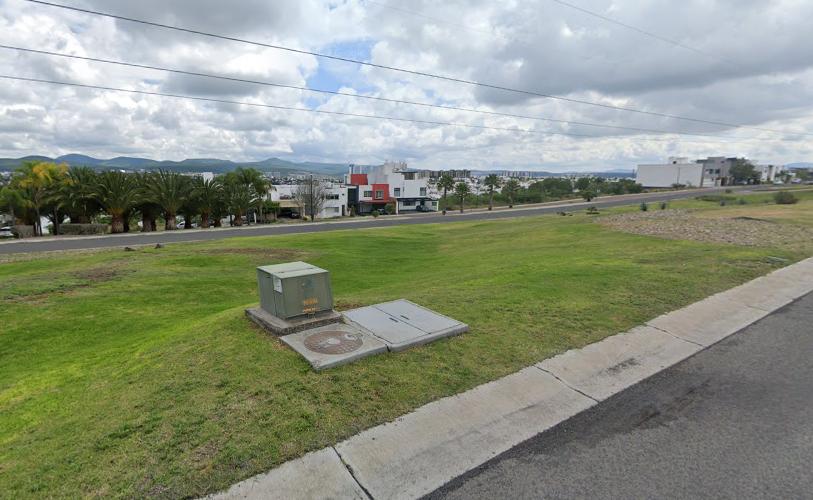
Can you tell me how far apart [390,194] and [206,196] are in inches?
1986

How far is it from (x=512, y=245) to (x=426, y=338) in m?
16.6

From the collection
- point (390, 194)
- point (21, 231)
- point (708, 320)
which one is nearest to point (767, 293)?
point (708, 320)

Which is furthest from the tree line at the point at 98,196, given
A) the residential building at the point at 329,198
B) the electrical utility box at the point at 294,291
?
the electrical utility box at the point at 294,291

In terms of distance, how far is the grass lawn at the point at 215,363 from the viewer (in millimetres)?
3688

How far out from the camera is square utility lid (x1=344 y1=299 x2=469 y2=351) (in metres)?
6.04

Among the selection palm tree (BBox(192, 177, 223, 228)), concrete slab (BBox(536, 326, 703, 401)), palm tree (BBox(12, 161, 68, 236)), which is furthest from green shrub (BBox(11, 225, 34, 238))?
concrete slab (BBox(536, 326, 703, 401))

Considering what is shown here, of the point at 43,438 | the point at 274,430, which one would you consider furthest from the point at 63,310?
the point at 274,430

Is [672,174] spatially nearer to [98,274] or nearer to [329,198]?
[329,198]

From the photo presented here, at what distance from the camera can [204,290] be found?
1201 cm

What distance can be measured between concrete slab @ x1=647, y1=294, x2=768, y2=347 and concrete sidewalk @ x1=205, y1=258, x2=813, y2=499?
1.4 inches

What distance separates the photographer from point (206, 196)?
4353 cm

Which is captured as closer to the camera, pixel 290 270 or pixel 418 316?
pixel 290 270

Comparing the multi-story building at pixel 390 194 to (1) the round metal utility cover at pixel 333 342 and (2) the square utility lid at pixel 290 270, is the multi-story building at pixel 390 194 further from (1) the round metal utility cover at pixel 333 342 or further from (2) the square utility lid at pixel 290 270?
(1) the round metal utility cover at pixel 333 342

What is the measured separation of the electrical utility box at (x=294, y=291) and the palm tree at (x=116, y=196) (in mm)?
36393
